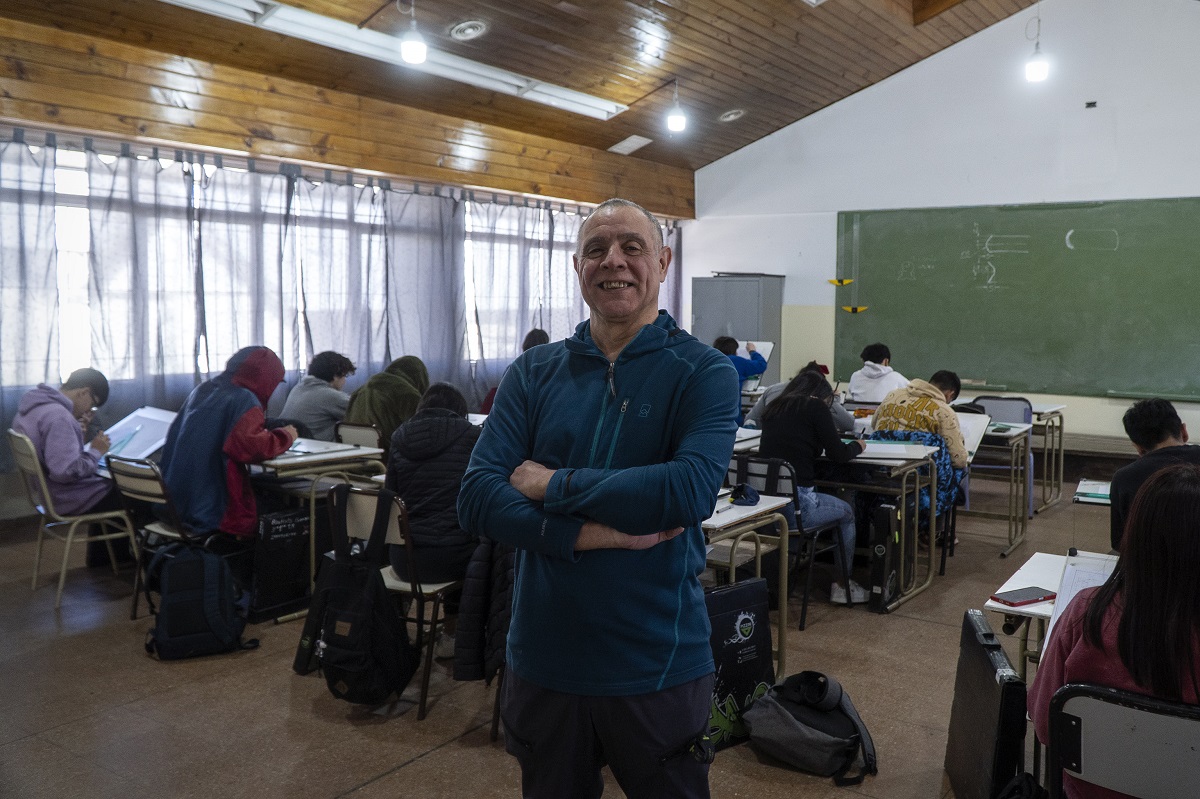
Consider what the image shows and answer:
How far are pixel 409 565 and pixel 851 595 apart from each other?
2.27 meters

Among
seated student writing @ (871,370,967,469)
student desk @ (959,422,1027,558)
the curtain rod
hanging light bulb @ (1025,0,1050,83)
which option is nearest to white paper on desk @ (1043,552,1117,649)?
seated student writing @ (871,370,967,469)

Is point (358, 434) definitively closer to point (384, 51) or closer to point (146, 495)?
point (146, 495)

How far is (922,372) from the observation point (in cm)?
855

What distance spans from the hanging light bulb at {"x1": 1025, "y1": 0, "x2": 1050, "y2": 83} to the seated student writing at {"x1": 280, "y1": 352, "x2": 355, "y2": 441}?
5.66 meters

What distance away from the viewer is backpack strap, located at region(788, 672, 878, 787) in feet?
8.70

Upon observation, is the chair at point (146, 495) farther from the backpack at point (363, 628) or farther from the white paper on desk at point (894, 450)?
the white paper on desk at point (894, 450)

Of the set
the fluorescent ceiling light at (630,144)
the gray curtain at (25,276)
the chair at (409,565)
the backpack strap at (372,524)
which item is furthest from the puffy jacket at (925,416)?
the gray curtain at (25,276)

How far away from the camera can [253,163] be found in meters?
6.06

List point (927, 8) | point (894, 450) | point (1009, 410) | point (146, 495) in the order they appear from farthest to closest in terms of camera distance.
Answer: point (927, 8), point (1009, 410), point (894, 450), point (146, 495)

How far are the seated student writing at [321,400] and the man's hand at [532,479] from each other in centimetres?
406

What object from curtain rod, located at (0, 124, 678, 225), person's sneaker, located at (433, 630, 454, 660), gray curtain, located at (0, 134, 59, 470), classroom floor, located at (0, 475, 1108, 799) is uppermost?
curtain rod, located at (0, 124, 678, 225)

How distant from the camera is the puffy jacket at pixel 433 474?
3.19 m

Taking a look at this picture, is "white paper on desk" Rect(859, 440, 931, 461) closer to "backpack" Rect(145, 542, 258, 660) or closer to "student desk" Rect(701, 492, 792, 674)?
"student desk" Rect(701, 492, 792, 674)

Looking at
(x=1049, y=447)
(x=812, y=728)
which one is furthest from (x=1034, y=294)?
(x=812, y=728)
